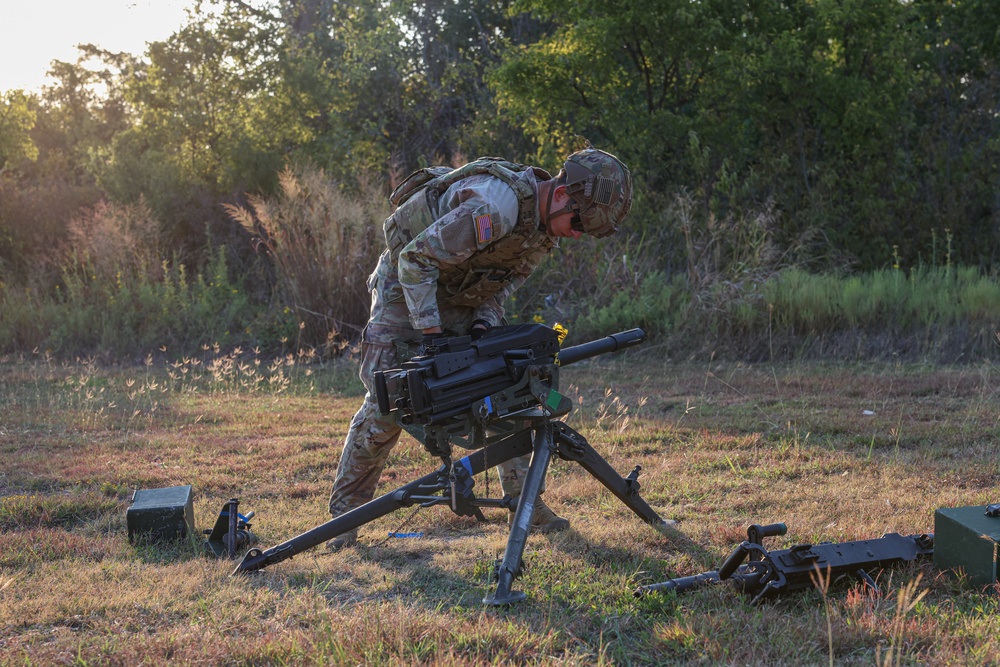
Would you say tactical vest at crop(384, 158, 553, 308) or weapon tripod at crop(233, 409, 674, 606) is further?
tactical vest at crop(384, 158, 553, 308)

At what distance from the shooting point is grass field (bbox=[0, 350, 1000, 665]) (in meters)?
3.12

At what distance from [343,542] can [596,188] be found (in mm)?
2047

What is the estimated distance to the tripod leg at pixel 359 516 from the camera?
12.6 feet

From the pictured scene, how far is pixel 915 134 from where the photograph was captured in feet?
44.2

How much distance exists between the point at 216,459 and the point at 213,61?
14518 millimetres

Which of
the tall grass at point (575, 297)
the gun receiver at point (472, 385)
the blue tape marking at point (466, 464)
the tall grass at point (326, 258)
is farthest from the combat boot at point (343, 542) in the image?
the tall grass at point (326, 258)

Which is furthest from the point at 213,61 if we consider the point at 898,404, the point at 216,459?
the point at 898,404

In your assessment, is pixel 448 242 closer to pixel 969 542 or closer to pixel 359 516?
pixel 359 516

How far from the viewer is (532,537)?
14.4 feet

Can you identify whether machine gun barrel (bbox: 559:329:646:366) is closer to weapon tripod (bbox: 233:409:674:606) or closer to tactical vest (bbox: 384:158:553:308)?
weapon tripod (bbox: 233:409:674:606)

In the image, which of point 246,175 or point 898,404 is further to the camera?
point 246,175

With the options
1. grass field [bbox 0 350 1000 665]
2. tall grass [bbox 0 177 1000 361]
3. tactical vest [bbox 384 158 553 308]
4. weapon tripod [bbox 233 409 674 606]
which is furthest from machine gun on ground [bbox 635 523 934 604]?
tall grass [bbox 0 177 1000 361]

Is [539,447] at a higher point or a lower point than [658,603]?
higher

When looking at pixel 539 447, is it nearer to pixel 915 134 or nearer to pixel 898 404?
pixel 898 404
